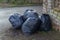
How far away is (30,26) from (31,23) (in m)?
0.07

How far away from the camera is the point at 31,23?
385cm

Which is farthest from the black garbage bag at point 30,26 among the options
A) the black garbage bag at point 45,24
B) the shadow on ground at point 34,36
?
the black garbage bag at point 45,24

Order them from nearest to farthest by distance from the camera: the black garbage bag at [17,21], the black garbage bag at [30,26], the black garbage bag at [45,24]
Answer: the black garbage bag at [30,26]
the black garbage bag at [45,24]
the black garbage bag at [17,21]

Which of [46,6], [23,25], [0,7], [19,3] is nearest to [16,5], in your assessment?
[19,3]

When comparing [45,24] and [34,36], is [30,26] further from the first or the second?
[45,24]

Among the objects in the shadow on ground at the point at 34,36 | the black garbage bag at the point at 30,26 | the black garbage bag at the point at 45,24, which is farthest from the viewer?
the black garbage bag at the point at 45,24

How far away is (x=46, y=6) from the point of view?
452cm

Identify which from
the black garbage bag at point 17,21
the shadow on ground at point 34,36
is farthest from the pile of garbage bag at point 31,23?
the shadow on ground at point 34,36

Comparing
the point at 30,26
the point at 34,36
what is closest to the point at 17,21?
the point at 30,26

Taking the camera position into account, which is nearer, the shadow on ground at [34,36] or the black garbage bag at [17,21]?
the shadow on ground at [34,36]

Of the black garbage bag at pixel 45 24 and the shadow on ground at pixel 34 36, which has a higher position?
the black garbage bag at pixel 45 24

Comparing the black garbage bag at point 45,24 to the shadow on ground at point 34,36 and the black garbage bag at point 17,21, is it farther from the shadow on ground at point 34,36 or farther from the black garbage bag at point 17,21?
the black garbage bag at point 17,21

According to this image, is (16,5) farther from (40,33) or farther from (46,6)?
(40,33)

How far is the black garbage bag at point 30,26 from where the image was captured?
12.6ft
